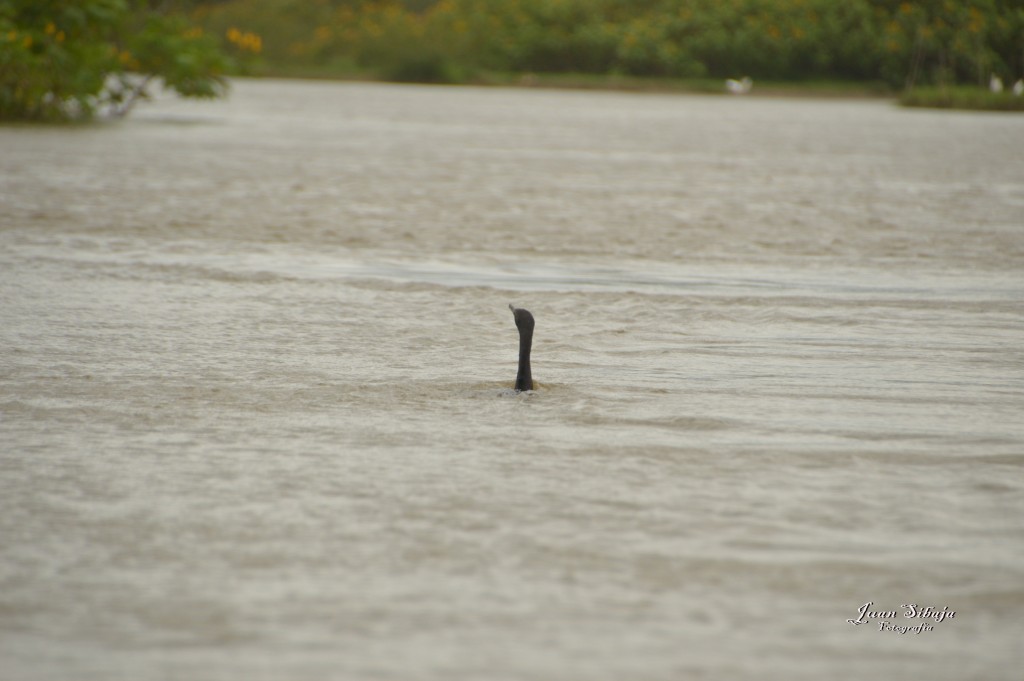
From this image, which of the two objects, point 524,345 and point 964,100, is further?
point 964,100

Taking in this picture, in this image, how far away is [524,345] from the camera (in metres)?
4.91

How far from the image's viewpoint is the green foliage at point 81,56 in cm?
1966

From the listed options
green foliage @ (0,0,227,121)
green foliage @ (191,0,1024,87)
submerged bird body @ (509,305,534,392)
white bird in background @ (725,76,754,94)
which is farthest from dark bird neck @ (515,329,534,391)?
green foliage @ (191,0,1024,87)

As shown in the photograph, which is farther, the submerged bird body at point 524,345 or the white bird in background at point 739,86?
the white bird in background at point 739,86

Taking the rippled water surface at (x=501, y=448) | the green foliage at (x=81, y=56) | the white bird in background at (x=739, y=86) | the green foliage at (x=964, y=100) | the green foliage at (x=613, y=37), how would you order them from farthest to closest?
the green foliage at (x=613, y=37), the white bird in background at (x=739, y=86), the green foliage at (x=964, y=100), the green foliage at (x=81, y=56), the rippled water surface at (x=501, y=448)

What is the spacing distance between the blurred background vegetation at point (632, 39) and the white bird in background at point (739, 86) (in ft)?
4.09

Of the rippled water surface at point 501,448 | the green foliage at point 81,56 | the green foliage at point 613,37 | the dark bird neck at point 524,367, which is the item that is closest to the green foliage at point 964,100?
the green foliage at point 613,37

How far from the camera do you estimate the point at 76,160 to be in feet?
49.0

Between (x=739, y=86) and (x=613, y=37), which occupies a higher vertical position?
(x=613, y=37)

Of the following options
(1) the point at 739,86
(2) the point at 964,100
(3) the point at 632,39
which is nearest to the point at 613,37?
(3) the point at 632,39

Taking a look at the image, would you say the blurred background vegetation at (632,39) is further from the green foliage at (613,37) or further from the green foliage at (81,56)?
the green foliage at (81,56)

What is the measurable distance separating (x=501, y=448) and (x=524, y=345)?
0.76 meters

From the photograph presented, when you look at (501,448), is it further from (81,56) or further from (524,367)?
(81,56)

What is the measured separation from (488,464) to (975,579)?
1386mm
